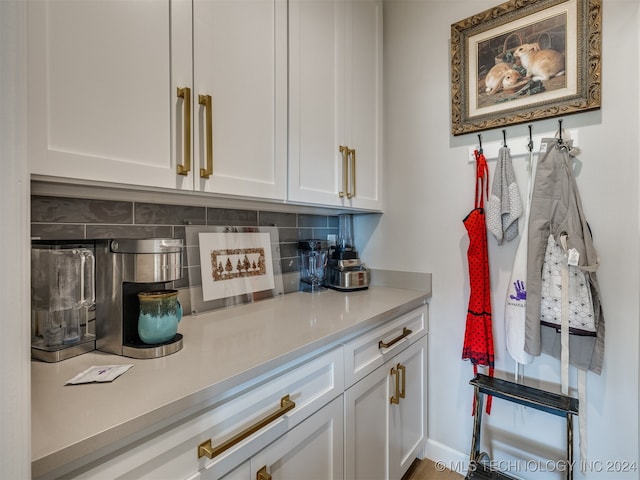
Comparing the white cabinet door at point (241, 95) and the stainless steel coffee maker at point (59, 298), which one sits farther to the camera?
the white cabinet door at point (241, 95)

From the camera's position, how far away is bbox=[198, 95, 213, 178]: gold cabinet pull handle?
1.01 meters

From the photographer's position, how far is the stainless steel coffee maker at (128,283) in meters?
0.88

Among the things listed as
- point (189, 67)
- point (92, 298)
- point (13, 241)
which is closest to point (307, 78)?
point (189, 67)

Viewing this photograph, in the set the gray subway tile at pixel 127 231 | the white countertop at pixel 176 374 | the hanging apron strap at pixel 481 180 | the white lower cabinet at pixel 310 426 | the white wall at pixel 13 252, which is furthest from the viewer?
the hanging apron strap at pixel 481 180

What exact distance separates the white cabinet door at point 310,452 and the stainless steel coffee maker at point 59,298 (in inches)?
23.0

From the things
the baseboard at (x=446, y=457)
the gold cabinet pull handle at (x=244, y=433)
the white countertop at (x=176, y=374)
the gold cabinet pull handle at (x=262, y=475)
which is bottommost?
the baseboard at (x=446, y=457)

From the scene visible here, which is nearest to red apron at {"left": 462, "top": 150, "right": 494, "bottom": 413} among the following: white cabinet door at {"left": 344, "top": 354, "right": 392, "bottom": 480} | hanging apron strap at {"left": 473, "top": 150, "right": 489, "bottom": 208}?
hanging apron strap at {"left": 473, "top": 150, "right": 489, "bottom": 208}

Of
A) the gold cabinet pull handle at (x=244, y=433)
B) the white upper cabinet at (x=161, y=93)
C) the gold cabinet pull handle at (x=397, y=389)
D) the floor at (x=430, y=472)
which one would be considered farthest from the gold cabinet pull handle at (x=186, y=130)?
the floor at (x=430, y=472)

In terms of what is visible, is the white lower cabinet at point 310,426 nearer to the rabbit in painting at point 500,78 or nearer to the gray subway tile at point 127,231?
the gray subway tile at point 127,231

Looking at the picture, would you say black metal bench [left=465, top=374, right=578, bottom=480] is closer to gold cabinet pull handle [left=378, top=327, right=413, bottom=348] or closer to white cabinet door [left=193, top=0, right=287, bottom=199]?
gold cabinet pull handle [left=378, top=327, right=413, bottom=348]

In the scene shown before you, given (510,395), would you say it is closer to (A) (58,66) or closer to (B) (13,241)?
(B) (13,241)

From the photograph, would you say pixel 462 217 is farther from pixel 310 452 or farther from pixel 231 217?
pixel 310 452

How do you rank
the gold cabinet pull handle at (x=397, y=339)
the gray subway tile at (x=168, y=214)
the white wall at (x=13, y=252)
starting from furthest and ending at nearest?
the gold cabinet pull handle at (x=397, y=339)
the gray subway tile at (x=168, y=214)
the white wall at (x=13, y=252)

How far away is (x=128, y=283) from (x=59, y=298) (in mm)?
179
